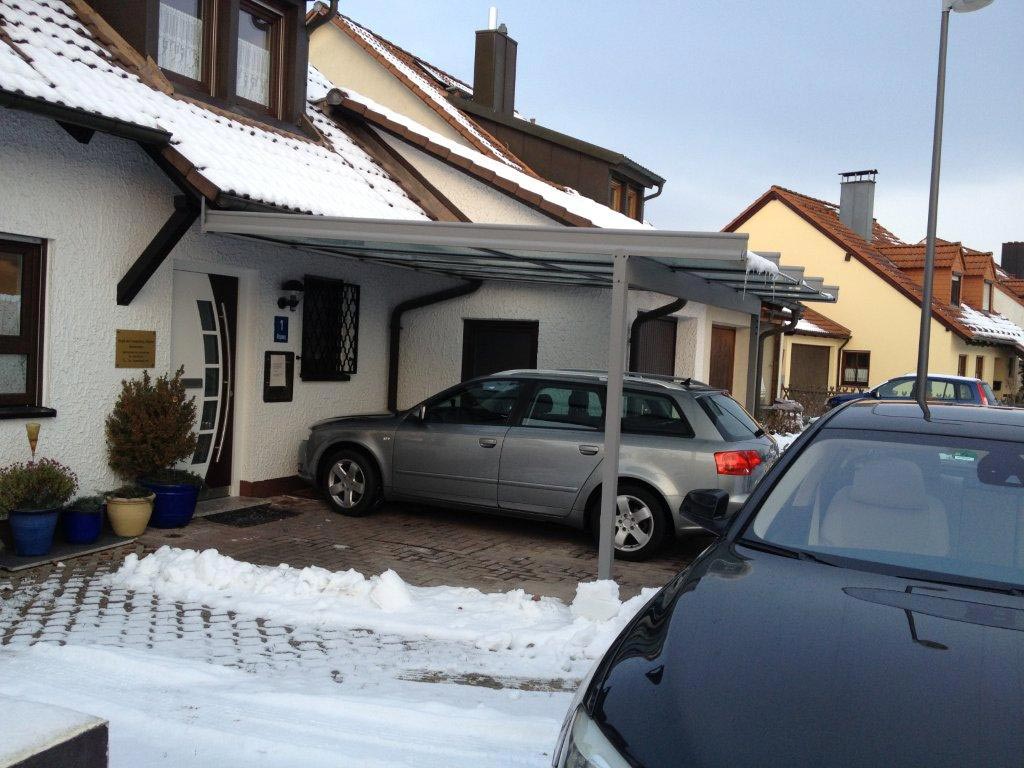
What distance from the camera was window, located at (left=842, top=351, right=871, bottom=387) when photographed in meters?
27.9

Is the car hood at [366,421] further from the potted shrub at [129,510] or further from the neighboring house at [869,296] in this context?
the neighboring house at [869,296]

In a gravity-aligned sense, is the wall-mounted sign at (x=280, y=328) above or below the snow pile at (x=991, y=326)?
below

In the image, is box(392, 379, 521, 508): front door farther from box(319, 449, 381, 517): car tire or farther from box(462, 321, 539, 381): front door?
box(462, 321, 539, 381): front door

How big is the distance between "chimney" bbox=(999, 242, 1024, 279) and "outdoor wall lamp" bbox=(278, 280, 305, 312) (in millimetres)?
42391

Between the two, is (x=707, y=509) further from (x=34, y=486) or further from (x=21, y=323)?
(x=21, y=323)

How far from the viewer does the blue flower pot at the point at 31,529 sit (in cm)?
657

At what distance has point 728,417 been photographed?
799 cm

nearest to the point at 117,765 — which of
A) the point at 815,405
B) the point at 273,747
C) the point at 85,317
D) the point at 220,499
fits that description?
the point at 273,747

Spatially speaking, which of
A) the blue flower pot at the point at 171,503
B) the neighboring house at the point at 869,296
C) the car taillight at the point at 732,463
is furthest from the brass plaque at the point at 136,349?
the neighboring house at the point at 869,296

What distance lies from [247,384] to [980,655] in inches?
303

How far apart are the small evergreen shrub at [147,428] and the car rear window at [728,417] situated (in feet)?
14.1

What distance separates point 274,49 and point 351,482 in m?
5.09

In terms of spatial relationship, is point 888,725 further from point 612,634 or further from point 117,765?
point 612,634

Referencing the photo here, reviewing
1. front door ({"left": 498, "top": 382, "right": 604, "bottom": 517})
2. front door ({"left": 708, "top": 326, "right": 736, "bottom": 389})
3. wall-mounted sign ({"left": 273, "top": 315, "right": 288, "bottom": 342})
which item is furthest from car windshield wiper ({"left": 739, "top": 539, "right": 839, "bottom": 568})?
front door ({"left": 708, "top": 326, "right": 736, "bottom": 389})
